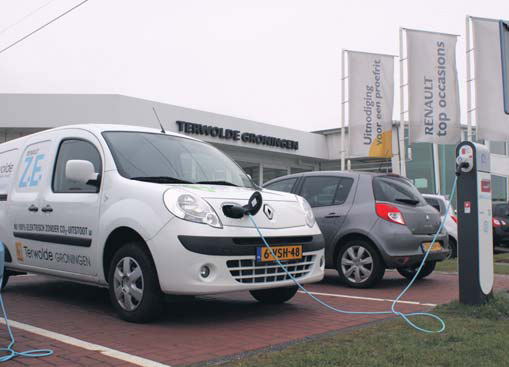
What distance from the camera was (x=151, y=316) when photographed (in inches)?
190

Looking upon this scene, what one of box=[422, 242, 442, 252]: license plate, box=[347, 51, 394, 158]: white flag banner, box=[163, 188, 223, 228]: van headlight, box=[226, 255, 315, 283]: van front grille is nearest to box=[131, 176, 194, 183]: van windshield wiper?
box=[163, 188, 223, 228]: van headlight

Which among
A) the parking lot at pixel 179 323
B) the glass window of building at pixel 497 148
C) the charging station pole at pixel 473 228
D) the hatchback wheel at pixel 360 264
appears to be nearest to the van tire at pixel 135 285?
the parking lot at pixel 179 323

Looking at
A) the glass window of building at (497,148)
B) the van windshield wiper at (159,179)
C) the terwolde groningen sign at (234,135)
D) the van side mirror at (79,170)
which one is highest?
the terwolde groningen sign at (234,135)

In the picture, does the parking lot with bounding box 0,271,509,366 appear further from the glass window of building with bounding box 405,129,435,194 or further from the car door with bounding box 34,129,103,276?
the glass window of building with bounding box 405,129,435,194

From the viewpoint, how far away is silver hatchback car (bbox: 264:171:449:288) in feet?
23.6

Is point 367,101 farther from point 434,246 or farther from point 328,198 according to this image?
point 434,246

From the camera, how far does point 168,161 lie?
566cm

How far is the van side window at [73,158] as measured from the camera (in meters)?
5.63

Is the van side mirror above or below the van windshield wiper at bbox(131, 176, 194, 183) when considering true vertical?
above

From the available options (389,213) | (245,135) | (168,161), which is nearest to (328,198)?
(389,213)

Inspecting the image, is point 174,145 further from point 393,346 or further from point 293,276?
point 393,346

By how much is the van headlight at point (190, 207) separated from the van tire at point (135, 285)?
0.48 m

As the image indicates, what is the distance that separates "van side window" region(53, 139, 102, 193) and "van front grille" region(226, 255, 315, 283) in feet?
5.32

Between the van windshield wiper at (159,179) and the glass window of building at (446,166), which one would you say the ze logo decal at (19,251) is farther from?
the glass window of building at (446,166)
